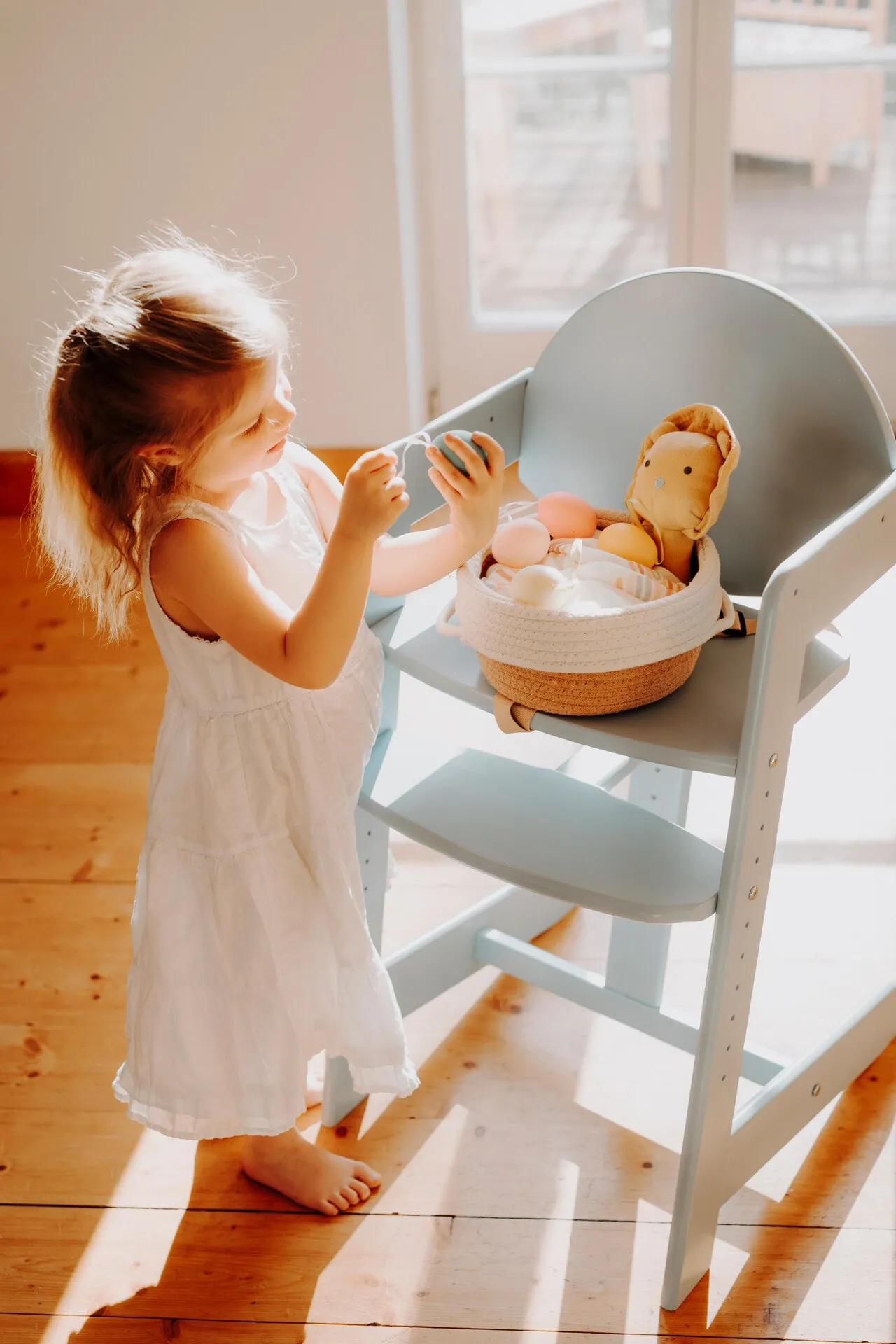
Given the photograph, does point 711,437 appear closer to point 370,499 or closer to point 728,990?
point 370,499

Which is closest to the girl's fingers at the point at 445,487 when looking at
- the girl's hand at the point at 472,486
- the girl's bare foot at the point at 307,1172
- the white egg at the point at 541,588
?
the girl's hand at the point at 472,486

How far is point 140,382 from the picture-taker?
2.96 ft

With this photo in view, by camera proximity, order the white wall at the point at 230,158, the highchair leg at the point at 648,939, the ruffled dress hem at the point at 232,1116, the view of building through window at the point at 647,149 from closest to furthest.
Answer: the ruffled dress hem at the point at 232,1116
the highchair leg at the point at 648,939
the white wall at the point at 230,158
the view of building through window at the point at 647,149

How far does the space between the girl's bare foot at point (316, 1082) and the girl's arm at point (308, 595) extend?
50 centimetres

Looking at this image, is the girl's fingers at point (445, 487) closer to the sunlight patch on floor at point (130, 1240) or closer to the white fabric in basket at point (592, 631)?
the white fabric in basket at point (592, 631)

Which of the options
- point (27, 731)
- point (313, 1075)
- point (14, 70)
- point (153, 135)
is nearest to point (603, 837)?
point (313, 1075)

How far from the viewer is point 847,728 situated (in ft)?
5.75

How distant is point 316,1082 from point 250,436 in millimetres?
659

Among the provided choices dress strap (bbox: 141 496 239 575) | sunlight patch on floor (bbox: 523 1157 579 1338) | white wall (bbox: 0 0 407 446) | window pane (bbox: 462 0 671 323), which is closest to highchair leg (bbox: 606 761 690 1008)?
sunlight patch on floor (bbox: 523 1157 579 1338)

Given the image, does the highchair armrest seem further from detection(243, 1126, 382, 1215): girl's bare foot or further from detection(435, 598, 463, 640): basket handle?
detection(243, 1126, 382, 1215): girl's bare foot

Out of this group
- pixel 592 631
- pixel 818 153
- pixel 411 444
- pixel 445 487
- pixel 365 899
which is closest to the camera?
pixel 592 631

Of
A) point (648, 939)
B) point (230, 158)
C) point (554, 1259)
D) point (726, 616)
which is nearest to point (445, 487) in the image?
point (726, 616)

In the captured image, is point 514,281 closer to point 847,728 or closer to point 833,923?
point 847,728

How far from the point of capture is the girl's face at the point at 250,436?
94 centimetres
